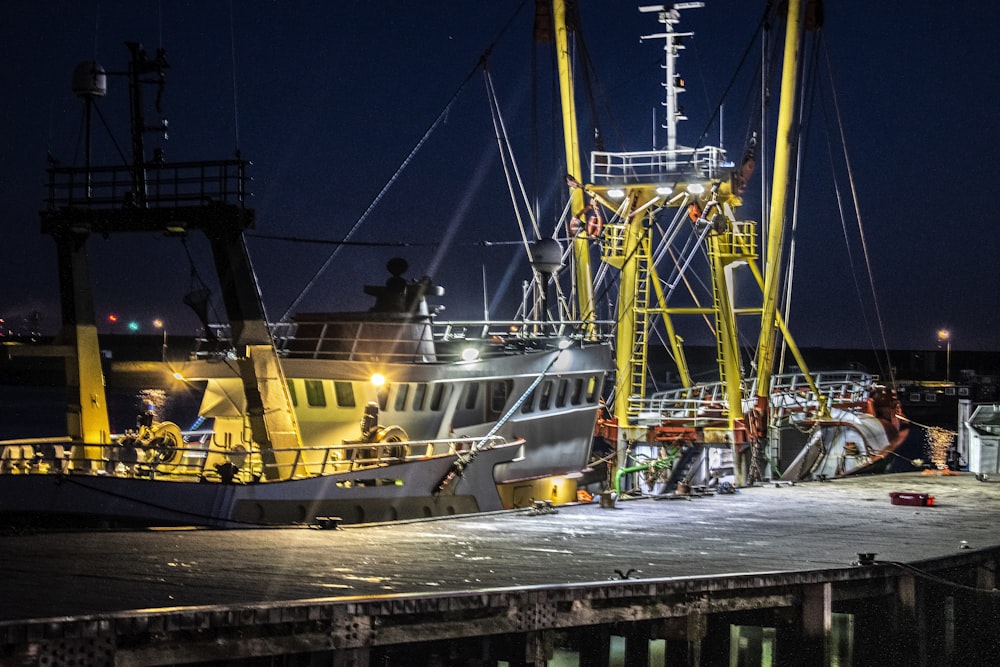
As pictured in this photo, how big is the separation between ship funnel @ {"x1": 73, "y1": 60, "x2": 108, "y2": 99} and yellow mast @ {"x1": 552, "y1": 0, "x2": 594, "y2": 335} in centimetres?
1814

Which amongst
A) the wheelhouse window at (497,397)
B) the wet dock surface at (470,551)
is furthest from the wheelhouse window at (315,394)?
the wet dock surface at (470,551)

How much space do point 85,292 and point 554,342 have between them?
38.6 feet

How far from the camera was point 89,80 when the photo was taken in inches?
829

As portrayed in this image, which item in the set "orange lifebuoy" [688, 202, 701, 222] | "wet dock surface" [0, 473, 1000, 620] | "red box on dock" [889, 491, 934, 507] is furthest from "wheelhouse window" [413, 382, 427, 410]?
"orange lifebuoy" [688, 202, 701, 222]

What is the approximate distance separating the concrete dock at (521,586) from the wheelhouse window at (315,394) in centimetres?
546

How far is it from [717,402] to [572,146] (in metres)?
9.30

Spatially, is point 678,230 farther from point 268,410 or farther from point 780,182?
point 268,410

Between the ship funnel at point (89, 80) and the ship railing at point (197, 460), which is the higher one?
the ship funnel at point (89, 80)

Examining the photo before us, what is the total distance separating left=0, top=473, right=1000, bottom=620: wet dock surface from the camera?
43.2 feet

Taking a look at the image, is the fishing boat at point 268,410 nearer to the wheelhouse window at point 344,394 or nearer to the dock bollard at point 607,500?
the wheelhouse window at point 344,394


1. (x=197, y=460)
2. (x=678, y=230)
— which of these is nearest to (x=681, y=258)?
(x=678, y=230)

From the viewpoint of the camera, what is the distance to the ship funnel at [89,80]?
21047mm

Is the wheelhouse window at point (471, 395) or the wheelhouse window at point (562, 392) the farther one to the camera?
the wheelhouse window at point (562, 392)

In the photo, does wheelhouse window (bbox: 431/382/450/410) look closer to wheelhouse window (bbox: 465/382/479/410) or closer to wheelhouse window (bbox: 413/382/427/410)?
wheelhouse window (bbox: 413/382/427/410)
